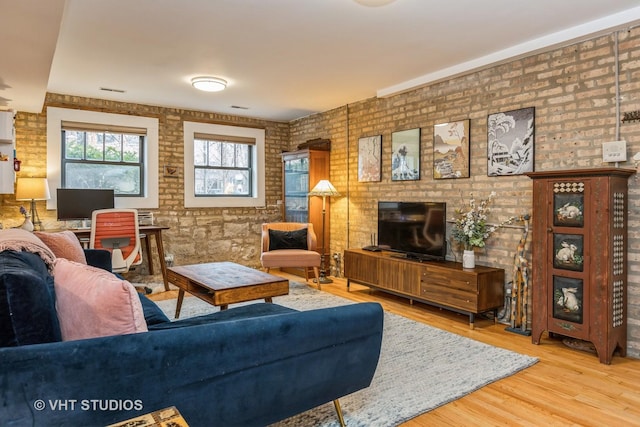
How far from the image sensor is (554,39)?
3.32 metres

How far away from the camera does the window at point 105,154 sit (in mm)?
5152

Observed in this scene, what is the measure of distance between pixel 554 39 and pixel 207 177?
4.93m

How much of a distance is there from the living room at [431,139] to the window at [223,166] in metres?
0.12

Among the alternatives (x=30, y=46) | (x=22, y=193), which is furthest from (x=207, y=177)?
(x=30, y=46)

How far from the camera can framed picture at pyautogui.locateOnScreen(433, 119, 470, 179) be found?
4.18 metres

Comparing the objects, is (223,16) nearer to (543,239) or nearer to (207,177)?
(543,239)

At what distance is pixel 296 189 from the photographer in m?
6.47

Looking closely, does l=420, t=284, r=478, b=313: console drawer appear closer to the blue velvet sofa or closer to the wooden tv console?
the wooden tv console

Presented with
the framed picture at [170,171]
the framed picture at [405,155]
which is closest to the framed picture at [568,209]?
the framed picture at [405,155]

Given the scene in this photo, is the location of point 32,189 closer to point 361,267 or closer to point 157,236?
point 157,236

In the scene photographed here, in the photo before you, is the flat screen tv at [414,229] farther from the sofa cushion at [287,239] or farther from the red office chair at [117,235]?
the red office chair at [117,235]

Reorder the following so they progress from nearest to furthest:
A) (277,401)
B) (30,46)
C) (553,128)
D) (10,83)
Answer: (277,401) → (30,46) → (553,128) → (10,83)

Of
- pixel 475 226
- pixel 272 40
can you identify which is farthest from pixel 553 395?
pixel 272 40

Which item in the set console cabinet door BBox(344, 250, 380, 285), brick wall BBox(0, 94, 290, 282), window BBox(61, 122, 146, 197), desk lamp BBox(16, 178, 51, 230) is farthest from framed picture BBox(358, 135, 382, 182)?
desk lamp BBox(16, 178, 51, 230)
